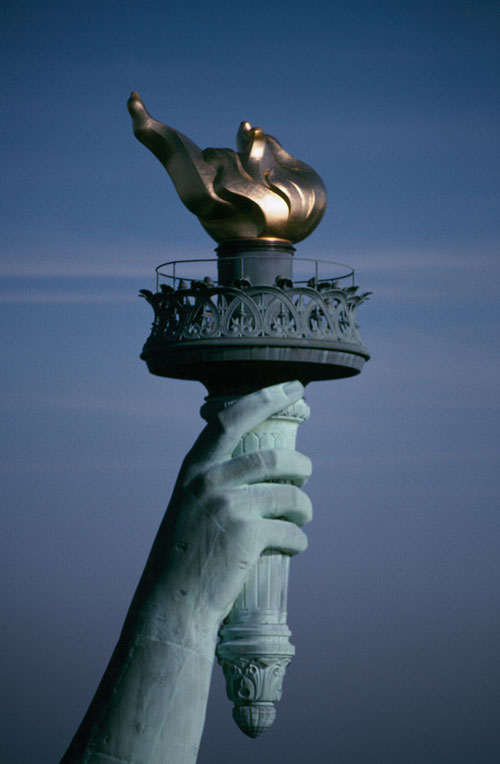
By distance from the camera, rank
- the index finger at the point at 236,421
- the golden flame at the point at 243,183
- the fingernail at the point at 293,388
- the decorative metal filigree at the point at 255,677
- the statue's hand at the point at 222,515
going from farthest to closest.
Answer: the golden flame at the point at 243,183 → the fingernail at the point at 293,388 → the decorative metal filigree at the point at 255,677 → the index finger at the point at 236,421 → the statue's hand at the point at 222,515

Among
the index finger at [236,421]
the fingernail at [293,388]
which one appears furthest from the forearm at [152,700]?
the fingernail at [293,388]

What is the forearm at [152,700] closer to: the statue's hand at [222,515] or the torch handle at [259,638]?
the statue's hand at [222,515]

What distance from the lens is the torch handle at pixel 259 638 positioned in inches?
1091

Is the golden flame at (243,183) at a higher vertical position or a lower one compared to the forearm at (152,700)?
higher

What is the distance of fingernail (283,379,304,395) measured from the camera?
27828 millimetres

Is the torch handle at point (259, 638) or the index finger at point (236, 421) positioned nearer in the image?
the index finger at point (236, 421)

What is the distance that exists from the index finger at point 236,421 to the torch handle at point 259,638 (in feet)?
1.24

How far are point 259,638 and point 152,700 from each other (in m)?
1.94

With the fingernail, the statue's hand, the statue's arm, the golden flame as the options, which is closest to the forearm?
the statue's arm

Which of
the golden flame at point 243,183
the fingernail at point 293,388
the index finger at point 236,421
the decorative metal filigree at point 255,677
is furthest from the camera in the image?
the golden flame at point 243,183

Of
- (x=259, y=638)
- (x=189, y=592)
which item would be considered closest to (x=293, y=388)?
(x=189, y=592)

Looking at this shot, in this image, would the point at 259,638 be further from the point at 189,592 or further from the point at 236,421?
the point at 236,421

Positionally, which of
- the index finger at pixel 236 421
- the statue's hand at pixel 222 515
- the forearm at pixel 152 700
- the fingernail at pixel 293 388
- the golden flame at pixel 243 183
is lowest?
the forearm at pixel 152 700

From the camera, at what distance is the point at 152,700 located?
27.0 meters
